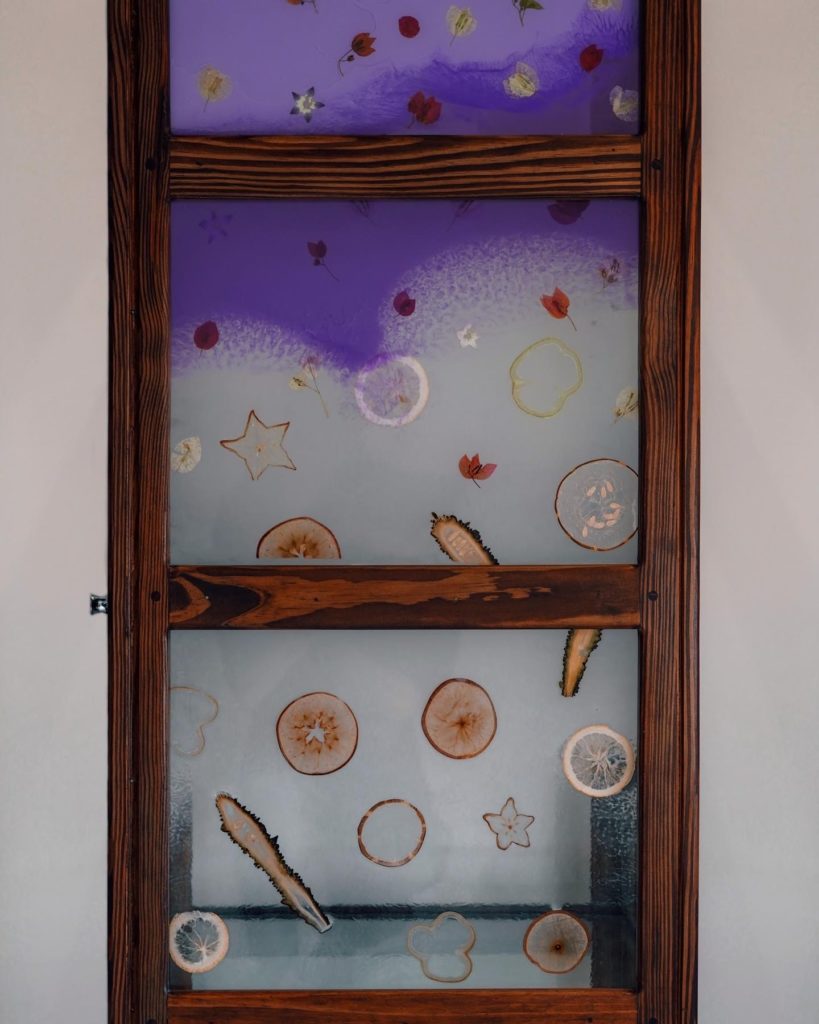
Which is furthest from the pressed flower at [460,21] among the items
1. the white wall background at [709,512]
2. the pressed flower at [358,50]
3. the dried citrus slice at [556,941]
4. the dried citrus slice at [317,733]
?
A: the dried citrus slice at [556,941]

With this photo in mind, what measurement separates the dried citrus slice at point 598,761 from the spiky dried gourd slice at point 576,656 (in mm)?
62

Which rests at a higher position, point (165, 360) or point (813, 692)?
point (165, 360)

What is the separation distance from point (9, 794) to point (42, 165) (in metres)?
0.86

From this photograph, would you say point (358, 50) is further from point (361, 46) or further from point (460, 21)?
point (460, 21)

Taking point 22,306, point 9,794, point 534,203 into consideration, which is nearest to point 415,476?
point 534,203

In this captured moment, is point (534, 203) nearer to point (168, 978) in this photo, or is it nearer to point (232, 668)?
point (232, 668)

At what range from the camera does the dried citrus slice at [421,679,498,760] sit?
1136 millimetres

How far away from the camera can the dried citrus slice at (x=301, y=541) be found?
1.14 m

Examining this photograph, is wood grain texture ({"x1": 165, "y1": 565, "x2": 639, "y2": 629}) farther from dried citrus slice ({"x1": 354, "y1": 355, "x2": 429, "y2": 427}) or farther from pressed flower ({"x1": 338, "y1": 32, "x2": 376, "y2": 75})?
pressed flower ({"x1": 338, "y1": 32, "x2": 376, "y2": 75})

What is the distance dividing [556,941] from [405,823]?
10.5 inches

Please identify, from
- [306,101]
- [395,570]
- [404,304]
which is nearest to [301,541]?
[395,570]

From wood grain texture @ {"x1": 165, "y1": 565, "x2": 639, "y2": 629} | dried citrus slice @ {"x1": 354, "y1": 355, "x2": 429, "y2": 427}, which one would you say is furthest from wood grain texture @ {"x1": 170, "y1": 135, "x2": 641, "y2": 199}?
wood grain texture @ {"x1": 165, "y1": 565, "x2": 639, "y2": 629}

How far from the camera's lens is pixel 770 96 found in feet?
3.66

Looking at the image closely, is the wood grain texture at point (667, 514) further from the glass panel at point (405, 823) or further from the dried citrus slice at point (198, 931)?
the dried citrus slice at point (198, 931)
